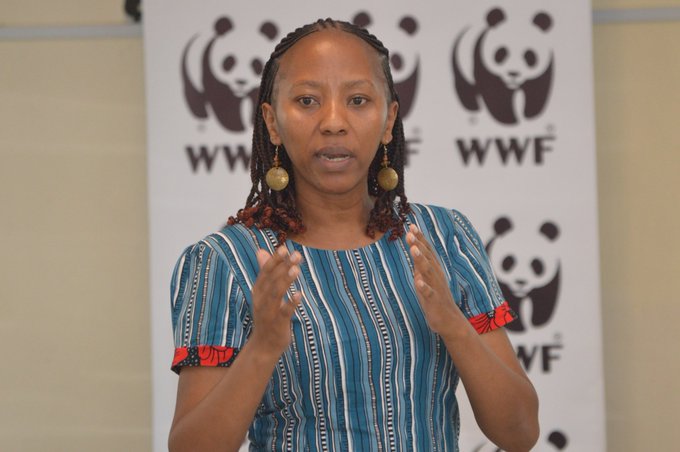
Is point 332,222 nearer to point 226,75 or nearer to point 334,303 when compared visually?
point 334,303

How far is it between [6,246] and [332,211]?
2.06 m

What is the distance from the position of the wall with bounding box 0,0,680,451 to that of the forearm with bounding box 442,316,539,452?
182cm

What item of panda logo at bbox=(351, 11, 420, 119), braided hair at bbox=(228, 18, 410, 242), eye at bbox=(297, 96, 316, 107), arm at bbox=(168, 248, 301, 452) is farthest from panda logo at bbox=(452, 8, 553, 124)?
arm at bbox=(168, 248, 301, 452)

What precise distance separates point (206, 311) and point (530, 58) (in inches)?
75.6

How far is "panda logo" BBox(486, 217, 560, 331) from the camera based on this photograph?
3.21 meters

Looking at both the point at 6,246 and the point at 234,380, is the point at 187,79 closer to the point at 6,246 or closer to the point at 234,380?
the point at 6,246

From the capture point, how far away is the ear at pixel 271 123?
183 centimetres

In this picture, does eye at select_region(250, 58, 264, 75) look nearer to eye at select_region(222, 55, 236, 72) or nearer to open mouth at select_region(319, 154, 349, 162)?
eye at select_region(222, 55, 236, 72)

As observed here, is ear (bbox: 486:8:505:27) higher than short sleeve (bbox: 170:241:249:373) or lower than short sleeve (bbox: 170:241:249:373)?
higher

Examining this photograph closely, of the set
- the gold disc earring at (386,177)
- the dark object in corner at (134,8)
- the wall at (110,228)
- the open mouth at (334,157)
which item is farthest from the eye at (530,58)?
the open mouth at (334,157)

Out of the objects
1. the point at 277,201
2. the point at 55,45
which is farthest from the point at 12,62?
the point at 277,201

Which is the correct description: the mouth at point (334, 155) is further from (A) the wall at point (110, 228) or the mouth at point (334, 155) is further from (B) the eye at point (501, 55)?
(A) the wall at point (110, 228)

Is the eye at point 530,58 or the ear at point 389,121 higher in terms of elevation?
the eye at point 530,58

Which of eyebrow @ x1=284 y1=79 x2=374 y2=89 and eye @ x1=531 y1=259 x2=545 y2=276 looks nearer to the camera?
eyebrow @ x1=284 y1=79 x2=374 y2=89
